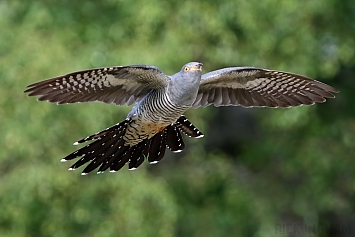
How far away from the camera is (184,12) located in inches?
368

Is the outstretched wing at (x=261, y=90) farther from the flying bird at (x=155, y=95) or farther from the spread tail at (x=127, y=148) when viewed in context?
the spread tail at (x=127, y=148)

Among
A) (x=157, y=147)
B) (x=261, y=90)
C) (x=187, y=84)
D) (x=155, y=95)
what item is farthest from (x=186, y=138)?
(x=187, y=84)

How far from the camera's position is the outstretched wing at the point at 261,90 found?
18.9 feet

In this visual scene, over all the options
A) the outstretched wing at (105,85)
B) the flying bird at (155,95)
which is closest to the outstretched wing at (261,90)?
the flying bird at (155,95)

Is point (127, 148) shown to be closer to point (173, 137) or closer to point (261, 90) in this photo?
point (173, 137)

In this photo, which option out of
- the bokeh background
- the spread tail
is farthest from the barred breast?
the bokeh background

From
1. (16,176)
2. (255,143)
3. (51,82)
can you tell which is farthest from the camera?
(255,143)

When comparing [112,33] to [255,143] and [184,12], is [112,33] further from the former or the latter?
[255,143]

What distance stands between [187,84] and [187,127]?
0.79 m

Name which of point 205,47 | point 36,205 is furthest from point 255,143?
point 36,205

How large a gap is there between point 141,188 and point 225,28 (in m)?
2.49

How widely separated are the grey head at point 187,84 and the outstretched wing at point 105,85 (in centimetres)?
19

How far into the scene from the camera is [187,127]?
5789 mm

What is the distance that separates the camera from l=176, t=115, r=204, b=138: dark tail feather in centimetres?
575
